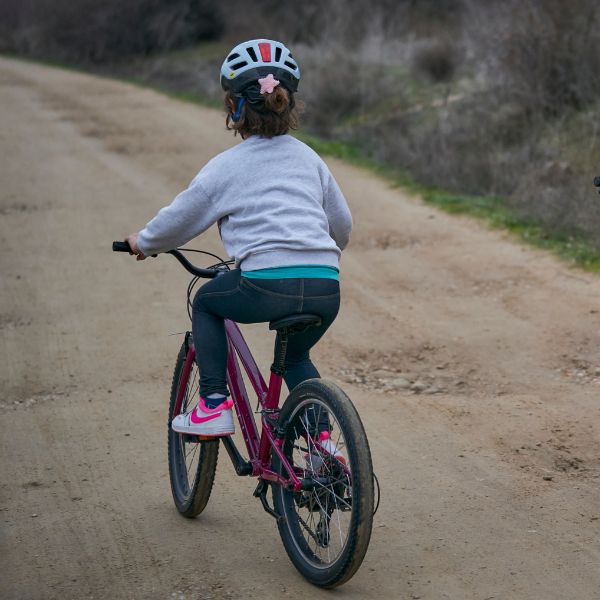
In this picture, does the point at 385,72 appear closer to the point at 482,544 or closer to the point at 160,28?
the point at 160,28

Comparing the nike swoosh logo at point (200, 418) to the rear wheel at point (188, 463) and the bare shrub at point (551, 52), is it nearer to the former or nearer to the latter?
the rear wheel at point (188, 463)

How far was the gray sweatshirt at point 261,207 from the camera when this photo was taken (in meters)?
3.89

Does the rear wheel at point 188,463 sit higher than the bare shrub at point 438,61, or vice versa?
the bare shrub at point 438,61

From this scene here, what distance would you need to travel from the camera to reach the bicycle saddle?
3859mm

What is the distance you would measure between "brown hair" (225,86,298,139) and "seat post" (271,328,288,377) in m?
0.73

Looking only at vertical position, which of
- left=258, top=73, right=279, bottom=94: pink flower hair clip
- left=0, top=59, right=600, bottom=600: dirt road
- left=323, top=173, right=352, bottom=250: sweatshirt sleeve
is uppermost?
left=258, top=73, right=279, bottom=94: pink flower hair clip

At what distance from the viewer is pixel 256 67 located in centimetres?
392

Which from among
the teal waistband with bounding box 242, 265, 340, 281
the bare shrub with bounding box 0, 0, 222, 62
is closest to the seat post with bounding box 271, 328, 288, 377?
the teal waistband with bounding box 242, 265, 340, 281

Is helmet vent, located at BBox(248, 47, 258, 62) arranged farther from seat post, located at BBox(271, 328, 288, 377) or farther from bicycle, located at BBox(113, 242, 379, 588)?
seat post, located at BBox(271, 328, 288, 377)

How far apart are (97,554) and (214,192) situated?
60.0 inches

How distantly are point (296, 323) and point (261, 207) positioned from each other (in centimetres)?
44

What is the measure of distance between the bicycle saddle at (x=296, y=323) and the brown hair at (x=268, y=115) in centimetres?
69

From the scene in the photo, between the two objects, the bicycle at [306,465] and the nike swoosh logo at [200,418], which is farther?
the nike swoosh logo at [200,418]

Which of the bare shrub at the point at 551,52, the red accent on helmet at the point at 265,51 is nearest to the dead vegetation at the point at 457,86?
the bare shrub at the point at 551,52
